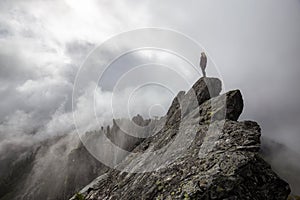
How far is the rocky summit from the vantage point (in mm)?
14125

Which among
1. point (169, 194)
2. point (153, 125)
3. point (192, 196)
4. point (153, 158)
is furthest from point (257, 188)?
point (153, 125)

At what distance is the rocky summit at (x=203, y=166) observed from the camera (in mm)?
14125

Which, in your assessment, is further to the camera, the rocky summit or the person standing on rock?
the person standing on rock

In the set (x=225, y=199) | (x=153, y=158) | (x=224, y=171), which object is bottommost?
(x=225, y=199)

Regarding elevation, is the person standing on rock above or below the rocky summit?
above

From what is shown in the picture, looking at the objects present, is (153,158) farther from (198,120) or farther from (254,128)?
(254,128)

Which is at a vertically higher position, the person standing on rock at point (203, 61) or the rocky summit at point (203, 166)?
the person standing on rock at point (203, 61)

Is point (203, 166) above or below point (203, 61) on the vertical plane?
below

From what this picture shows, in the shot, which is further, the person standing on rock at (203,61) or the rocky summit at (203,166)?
the person standing on rock at (203,61)

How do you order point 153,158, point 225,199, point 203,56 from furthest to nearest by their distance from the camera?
point 203,56 < point 153,158 < point 225,199

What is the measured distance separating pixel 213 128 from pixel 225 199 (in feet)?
24.6

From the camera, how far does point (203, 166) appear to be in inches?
618

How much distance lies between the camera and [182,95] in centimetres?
3356

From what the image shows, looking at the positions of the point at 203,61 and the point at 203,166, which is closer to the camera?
the point at 203,166
